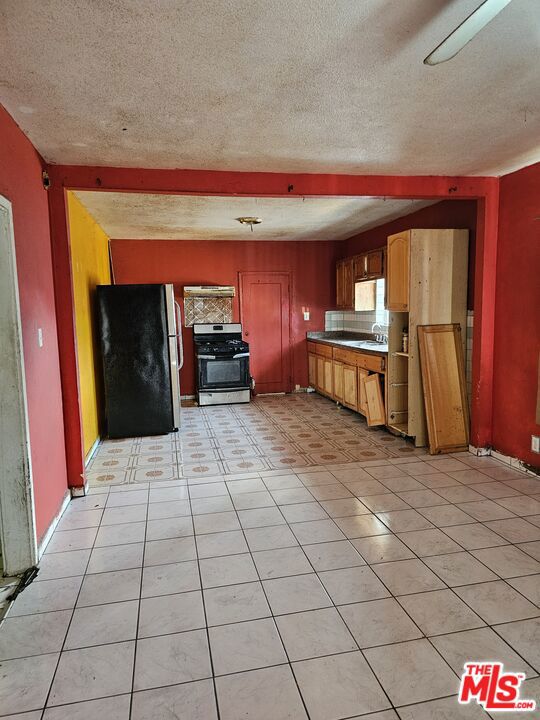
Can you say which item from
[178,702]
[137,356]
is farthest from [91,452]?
[178,702]

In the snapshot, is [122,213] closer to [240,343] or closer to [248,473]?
[240,343]

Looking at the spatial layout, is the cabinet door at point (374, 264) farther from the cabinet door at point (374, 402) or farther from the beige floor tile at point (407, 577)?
the beige floor tile at point (407, 577)

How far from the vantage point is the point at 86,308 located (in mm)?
4414

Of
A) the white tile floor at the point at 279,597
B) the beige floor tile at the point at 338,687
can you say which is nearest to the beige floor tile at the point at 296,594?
the white tile floor at the point at 279,597

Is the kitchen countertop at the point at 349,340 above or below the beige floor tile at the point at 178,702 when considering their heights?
above

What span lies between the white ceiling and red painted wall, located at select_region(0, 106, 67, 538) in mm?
206

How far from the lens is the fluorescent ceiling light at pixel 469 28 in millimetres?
1336

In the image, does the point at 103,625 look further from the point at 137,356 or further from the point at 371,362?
the point at 371,362

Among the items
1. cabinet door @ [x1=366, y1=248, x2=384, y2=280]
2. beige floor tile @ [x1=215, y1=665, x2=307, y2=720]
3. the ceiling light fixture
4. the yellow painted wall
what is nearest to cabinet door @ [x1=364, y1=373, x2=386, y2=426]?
cabinet door @ [x1=366, y1=248, x2=384, y2=280]

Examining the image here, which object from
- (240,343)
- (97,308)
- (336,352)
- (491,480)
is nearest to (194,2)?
(491,480)

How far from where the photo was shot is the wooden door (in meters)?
6.84

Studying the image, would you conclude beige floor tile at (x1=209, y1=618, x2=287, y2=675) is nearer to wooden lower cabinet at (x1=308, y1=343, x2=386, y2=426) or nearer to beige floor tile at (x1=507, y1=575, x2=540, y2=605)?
beige floor tile at (x1=507, y1=575, x2=540, y2=605)

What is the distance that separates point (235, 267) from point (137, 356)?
8.47 feet

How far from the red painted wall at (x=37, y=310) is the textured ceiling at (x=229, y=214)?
120 centimetres
